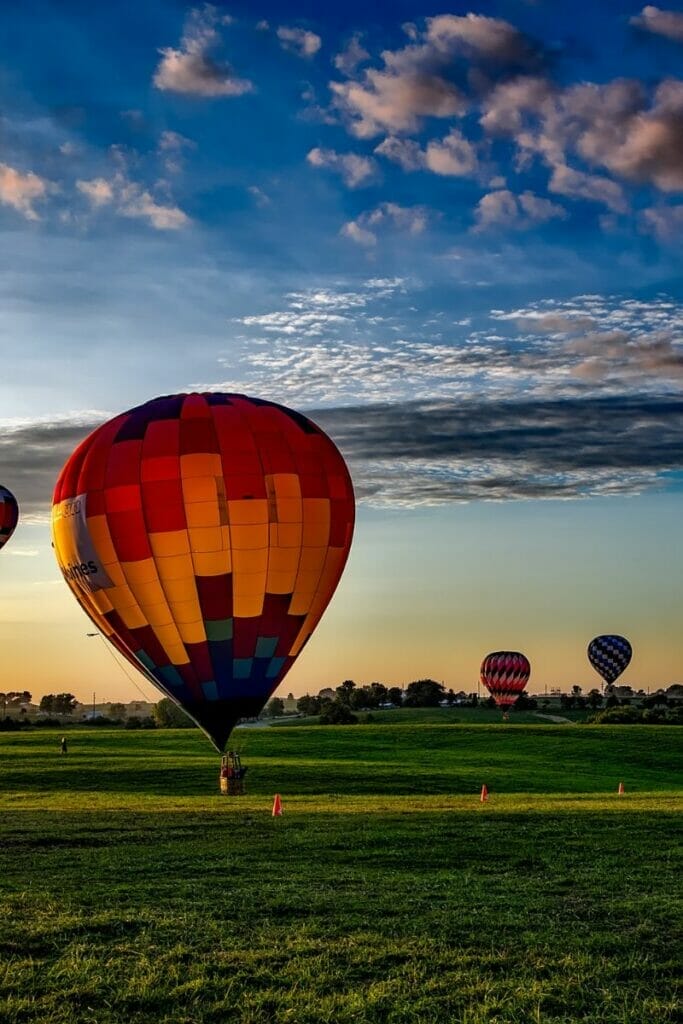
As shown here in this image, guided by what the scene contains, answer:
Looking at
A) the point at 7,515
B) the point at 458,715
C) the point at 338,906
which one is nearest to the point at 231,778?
the point at 338,906

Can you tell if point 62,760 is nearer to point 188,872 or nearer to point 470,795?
point 470,795

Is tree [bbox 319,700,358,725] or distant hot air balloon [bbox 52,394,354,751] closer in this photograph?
distant hot air balloon [bbox 52,394,354,751]

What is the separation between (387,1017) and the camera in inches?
422

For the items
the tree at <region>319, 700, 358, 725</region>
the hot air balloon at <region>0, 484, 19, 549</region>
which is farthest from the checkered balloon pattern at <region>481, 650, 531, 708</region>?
the hot air balloon at <region>0, 484, 19, 549</region>

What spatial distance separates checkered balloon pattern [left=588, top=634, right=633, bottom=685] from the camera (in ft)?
352

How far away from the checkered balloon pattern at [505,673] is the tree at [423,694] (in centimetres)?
4228

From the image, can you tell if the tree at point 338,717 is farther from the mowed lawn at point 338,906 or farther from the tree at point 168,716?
the mowed lawn at point 338,906

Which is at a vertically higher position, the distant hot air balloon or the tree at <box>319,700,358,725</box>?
the distant hot air balloon

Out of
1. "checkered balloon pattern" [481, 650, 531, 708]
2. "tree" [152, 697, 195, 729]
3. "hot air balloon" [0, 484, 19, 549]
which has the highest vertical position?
"hot air balloon" [0, 484, 19, 549]

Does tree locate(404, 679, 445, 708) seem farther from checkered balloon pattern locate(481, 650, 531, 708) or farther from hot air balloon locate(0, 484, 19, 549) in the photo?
hot air balloon locate(0, 484, 19, 549)

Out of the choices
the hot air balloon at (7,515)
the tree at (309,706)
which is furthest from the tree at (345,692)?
the hot air balloon at (7,515)

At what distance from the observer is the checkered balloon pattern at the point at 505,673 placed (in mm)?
95312

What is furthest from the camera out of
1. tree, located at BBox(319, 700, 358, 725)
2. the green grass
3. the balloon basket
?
→ the green grass

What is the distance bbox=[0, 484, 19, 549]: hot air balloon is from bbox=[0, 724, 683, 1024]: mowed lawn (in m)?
21.1
